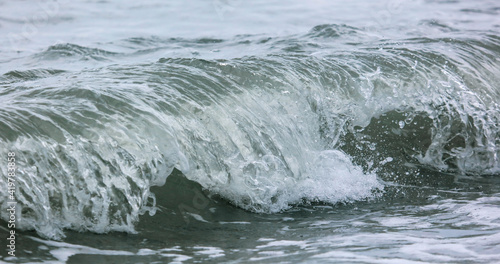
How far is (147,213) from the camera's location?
4188 mm

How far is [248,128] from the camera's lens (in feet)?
15.6

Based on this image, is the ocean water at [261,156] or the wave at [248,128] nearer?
the ocean water at [261,156]

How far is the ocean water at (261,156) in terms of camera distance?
3.64 metres

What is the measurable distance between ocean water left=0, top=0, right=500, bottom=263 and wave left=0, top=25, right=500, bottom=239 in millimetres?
12

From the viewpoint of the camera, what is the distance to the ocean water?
3.64m

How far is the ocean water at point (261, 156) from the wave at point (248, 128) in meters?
0.01

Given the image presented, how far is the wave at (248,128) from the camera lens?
12.7 ft

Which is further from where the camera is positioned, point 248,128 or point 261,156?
point 248,128

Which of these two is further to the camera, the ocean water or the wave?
the wave

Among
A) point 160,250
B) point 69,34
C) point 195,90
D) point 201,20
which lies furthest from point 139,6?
point 160,250

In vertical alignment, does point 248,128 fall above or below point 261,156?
above

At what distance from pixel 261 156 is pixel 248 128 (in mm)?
246

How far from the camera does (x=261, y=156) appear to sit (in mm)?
4629

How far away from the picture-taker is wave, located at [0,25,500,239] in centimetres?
386
